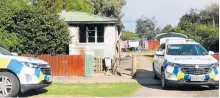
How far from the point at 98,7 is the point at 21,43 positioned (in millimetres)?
41029

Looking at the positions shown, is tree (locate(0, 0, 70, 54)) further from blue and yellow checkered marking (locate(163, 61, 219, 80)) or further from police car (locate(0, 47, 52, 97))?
police car (locate(0, 47, 52, 97))

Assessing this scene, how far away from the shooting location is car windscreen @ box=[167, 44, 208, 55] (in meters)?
15.5

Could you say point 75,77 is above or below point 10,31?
below

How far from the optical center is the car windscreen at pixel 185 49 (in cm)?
1553

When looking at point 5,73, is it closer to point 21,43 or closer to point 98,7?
point 21,43

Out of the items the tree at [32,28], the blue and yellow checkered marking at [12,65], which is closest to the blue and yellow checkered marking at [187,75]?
the blue and yellow checkered marking at [12,65]

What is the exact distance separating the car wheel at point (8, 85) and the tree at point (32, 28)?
8.90m

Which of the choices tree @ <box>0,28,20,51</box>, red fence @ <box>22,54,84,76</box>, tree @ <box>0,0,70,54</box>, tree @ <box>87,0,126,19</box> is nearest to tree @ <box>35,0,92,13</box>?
tree @ <box>87,0,126,19</box>

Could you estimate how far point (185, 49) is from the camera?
15.8 meters

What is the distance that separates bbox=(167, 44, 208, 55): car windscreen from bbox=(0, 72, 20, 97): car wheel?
6.25 metres

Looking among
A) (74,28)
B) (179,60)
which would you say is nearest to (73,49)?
(74,28)

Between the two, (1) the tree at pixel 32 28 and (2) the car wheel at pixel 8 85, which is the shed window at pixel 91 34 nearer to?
(1) the tree at pixel 32 28

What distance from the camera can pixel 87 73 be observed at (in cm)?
2008

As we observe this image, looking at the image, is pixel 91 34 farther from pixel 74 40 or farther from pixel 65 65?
pixel 65 65
